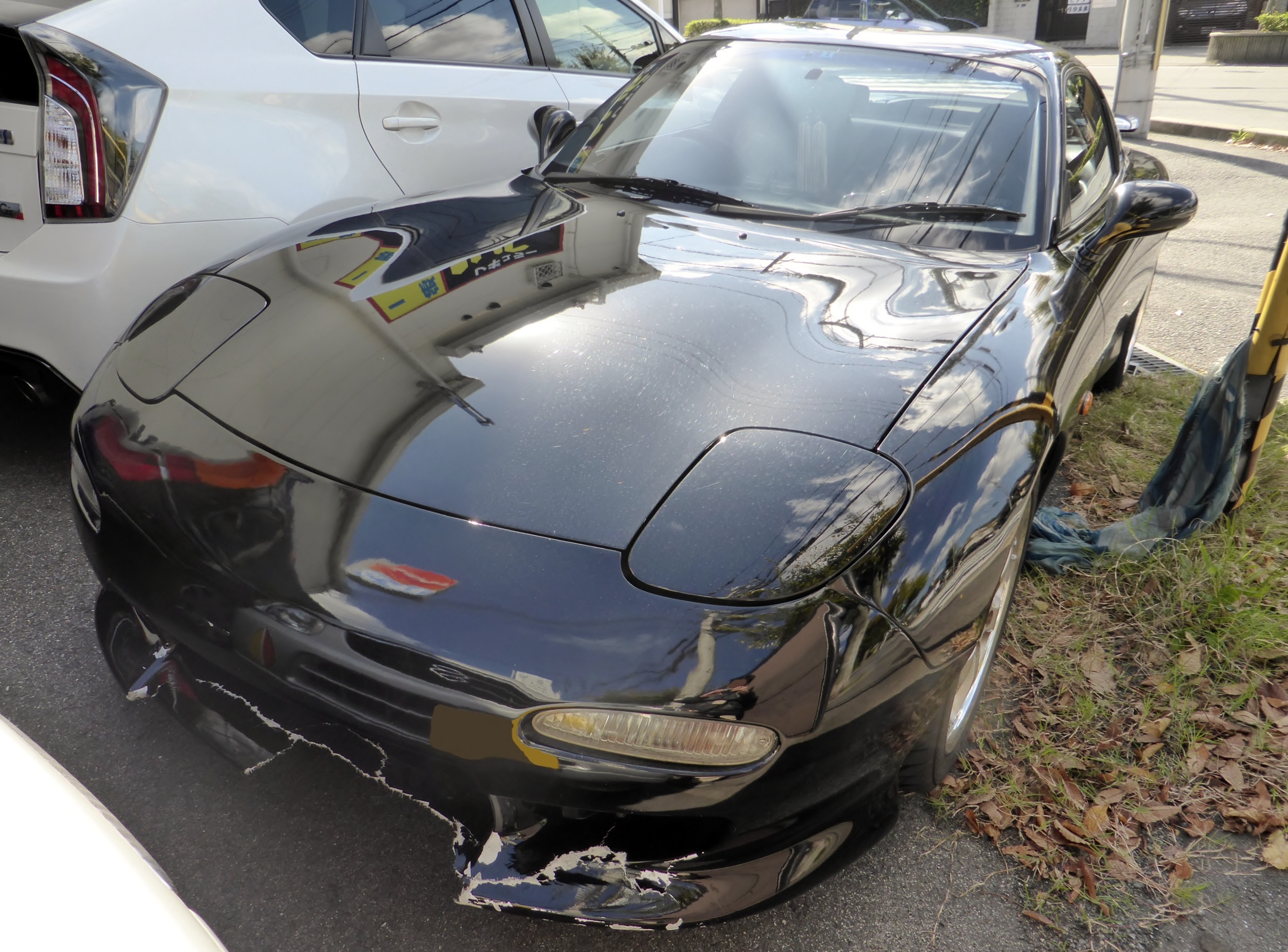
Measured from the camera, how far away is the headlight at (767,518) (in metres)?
1.33

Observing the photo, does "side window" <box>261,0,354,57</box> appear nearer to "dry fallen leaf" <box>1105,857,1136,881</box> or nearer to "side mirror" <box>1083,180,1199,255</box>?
"side mirror" <box>1083,180,1199,255</box>

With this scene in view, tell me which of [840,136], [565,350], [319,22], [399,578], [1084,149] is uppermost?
[319,22]

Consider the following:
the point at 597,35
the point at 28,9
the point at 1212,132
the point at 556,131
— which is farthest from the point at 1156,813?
the point at 1212,132

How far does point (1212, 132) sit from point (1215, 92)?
15.1 feet

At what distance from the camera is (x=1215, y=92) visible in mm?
13633

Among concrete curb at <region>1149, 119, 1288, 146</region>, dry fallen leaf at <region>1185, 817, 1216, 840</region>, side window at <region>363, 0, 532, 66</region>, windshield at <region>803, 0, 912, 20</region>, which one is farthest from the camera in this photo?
windshield at <region>803, 0, 912, 20</region>

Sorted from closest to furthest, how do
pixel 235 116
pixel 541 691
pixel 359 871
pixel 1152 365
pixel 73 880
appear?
pixel 73 880, pixel 541 691, pixel 359 871, pixel 235 116, pixel 1152 365

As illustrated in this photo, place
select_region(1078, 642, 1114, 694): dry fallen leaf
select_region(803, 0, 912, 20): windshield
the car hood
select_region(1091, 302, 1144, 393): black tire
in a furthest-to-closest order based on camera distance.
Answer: select_region(803, 0, 912, 20): windshield
select_region(1091, 302, 1144, 393): black tire
select_region(1078, 642, 1114, 694): dry fallen leaf
the car hood

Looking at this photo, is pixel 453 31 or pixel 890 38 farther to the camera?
pixel 453 31

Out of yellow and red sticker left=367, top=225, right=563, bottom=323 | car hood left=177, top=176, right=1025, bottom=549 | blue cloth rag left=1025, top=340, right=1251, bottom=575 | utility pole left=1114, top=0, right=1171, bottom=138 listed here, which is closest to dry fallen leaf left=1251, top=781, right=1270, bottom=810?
blue cloth rag left=1025, top=340, right=1251, bottom=575

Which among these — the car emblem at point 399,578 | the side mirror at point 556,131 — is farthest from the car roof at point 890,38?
the car emblem at point 399,578

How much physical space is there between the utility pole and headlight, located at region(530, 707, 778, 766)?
10.4 m

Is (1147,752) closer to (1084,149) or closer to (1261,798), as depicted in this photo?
(1261,798)

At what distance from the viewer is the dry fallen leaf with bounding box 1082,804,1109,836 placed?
190 centimetres
